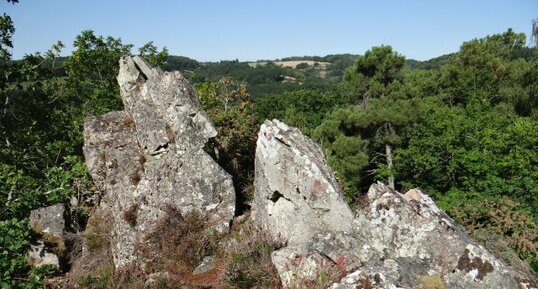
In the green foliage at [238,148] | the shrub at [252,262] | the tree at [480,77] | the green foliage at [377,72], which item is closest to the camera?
the shrub at [252,262]

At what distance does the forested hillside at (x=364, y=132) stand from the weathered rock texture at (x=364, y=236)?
2.85 m

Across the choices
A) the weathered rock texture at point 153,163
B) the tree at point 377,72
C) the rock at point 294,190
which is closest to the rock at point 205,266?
the weathered rock texture at point 153,163

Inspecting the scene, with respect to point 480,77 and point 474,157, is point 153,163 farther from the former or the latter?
point 480,77

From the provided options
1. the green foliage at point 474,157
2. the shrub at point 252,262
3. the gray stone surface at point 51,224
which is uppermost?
the shrub at point 252,262

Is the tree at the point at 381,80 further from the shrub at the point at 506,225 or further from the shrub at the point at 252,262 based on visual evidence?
the shrub at the point at 252,262

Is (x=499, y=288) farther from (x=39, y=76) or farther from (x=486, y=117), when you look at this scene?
(x=486, y=117)

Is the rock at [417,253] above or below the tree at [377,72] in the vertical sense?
below

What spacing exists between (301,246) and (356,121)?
23.8 meters

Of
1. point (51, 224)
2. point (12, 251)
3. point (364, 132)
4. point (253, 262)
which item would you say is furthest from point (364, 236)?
point (364, 132)

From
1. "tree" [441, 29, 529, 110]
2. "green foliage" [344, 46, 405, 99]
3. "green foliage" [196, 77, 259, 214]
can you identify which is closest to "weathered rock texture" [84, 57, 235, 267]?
"green foliage" [196, 77, 259, 214]

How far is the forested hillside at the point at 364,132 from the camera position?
8.38 meters

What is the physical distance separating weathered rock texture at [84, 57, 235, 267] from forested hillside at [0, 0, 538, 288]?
142 centimetres

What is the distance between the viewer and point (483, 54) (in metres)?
40.7

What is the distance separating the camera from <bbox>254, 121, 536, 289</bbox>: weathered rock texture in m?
6.39
